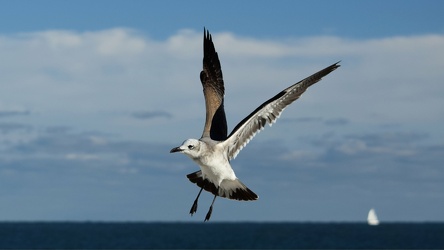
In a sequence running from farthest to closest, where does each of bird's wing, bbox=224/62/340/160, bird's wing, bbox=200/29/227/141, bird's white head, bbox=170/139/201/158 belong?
bird's wing, bbox=200/29/227/141, bird's wing, bbox=224/62/340/160, bird's white head, bbox=170/139/201/158

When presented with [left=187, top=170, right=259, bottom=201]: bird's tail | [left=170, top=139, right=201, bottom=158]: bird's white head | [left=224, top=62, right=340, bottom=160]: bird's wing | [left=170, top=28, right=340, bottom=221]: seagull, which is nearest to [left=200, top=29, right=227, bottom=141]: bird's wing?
[left=170, top=28, right=340, bottom=221]: seagull

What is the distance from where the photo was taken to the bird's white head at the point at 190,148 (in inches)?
506

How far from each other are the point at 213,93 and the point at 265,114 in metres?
3.06

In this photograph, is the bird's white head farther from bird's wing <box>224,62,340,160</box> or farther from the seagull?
bird's wing <box>224,62,340,160</box>

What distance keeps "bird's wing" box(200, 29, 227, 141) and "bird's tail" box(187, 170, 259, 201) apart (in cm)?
75

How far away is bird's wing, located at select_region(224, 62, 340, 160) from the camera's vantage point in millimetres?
13523

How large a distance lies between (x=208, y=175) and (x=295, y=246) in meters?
81.9

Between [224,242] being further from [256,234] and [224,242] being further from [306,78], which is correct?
[306,78]

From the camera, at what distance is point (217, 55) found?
17938 mm

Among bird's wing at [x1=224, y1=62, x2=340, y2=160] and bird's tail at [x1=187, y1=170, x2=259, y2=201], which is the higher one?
bird's wing at [x1=224, y1=62, x2=340, y2=160]

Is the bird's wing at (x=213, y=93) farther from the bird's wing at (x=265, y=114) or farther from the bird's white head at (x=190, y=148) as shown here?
the bird's white head at (x=190, y=148)

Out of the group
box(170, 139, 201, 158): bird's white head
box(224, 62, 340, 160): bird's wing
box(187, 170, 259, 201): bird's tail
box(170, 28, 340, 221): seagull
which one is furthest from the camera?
box(187, 170, 259, 201): bird's tail

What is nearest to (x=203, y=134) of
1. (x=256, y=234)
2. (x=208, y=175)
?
(x=208, y=175)

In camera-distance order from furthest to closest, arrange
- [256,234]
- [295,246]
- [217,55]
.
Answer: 1. [256,234]
2. [295,246]
3. [217,55]
